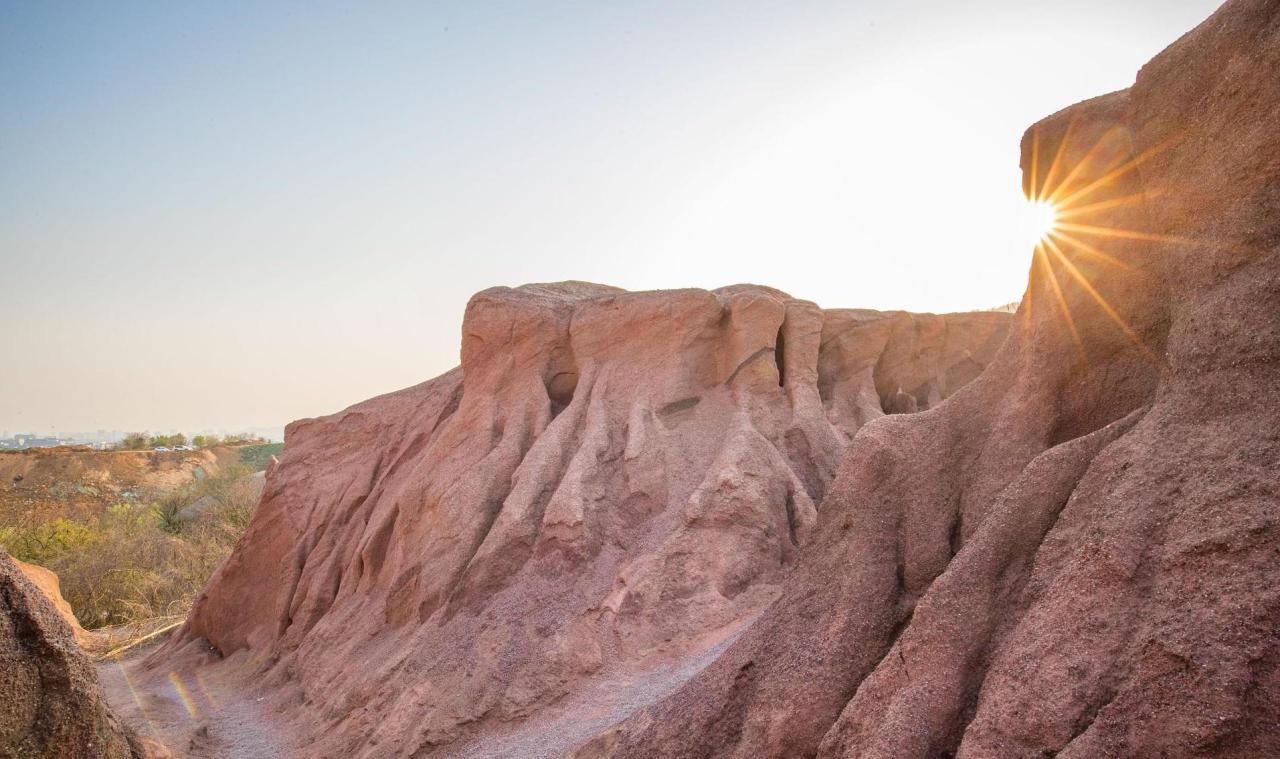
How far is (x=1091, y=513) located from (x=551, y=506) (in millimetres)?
7223

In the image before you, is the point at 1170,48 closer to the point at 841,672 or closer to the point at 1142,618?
the point at 1142,618

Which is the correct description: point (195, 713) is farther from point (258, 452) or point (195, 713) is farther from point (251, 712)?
point (258, 452)

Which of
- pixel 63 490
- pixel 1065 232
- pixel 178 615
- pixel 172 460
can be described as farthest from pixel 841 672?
pixel 172 460

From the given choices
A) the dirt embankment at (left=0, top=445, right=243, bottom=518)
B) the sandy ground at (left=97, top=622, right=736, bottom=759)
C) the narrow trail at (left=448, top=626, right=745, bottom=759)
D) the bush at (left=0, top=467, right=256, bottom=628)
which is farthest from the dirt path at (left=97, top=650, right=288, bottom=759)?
the dirt embankment at (left=0, top=445, right=243, bottom=518)

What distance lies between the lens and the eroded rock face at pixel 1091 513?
10.3 feet

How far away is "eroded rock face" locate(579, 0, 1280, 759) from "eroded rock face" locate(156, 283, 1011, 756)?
259 centimetres

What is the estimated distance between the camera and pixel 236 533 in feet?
84.6

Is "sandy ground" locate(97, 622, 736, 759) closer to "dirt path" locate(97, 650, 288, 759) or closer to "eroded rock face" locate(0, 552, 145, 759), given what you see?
"dirt path" locate(97, 650, 288, 759)

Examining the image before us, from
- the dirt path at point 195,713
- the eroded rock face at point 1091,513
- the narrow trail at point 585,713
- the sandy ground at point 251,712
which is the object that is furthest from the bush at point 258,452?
the eroded rock face at point 1091,513

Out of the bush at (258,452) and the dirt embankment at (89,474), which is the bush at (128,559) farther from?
the bush at (258,452)

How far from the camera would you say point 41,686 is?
4.66 m

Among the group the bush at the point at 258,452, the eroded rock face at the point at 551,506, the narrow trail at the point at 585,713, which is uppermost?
the bush at the point at 258,452

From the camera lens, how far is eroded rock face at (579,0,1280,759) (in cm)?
315

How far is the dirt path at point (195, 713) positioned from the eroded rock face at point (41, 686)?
4260 mm
